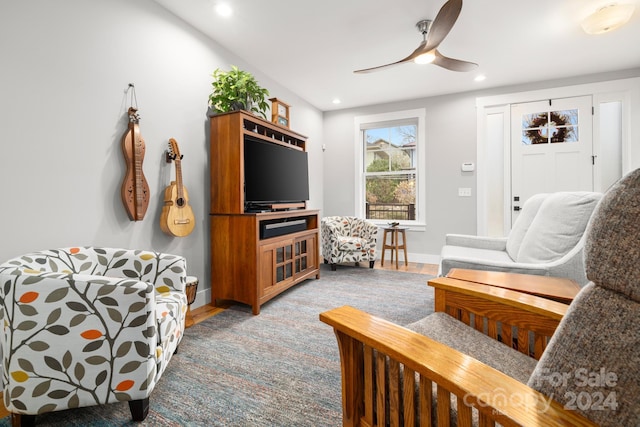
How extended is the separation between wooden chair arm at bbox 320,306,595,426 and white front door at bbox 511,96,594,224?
4.17 metres

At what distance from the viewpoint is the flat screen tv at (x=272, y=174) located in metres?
2.66

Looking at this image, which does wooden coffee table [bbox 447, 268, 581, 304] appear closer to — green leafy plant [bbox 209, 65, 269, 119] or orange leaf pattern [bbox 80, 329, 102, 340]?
orange leaf pattern [bbox 80, 329, 102, 340]

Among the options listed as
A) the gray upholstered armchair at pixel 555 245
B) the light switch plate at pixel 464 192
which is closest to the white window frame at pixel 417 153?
the light switch plate at pixel 464 192

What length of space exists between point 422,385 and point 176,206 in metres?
2.16

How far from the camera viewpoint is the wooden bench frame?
Answer: 0.53 meters

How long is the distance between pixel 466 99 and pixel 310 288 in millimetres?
3545

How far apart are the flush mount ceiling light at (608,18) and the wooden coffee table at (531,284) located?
232 centimetres

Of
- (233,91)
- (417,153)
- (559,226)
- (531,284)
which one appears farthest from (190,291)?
(417,153)

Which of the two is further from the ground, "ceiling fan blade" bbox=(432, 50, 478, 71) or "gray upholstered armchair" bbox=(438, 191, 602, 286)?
"ceiling fan blade" bbox=(432, 50, 478, 71)

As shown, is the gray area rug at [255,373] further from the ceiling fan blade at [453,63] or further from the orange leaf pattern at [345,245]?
the ceiling fan blade at [453,63]

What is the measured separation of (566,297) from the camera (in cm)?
122

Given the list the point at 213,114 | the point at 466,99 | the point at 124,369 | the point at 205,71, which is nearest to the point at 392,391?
the point at 124,369

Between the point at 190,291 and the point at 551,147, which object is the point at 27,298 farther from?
the point at 551,147

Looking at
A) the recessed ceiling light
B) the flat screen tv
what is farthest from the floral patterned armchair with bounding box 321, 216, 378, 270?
the recessed ceiling light
